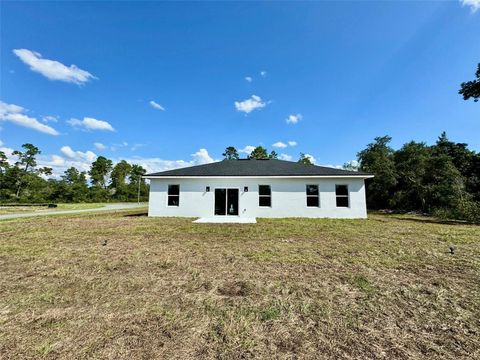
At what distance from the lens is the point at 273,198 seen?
13.7 meters

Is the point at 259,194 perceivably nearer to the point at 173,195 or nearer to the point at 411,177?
the point at 173,195

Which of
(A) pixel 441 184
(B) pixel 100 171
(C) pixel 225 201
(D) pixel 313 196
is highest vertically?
(B) pixel 100 171


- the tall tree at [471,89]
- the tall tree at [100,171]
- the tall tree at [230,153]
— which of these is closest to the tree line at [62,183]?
the tall tree at [100,171]

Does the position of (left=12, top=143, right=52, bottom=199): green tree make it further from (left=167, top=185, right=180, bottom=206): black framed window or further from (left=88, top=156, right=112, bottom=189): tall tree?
(left=167, top=185, right=180, bottom=206): black framed window

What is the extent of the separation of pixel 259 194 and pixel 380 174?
1496 centimetres

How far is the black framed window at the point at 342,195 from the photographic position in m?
13.6

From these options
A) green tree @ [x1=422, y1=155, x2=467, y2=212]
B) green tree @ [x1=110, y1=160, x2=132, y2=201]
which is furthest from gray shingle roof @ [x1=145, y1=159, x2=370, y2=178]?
green tree @ [x1=110, y1=160, x2=132, y2=201]

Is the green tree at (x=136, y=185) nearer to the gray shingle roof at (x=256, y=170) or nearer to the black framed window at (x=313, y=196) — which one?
the gray shingle roof at (x=256, y=170)

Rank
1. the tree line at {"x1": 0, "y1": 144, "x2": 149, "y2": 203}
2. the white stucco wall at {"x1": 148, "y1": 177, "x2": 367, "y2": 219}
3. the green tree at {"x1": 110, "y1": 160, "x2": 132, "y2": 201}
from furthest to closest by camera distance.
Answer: the green tree at {"x1": 110, "y1": 160, "x2": 132, "y2": 201}, the tree line at {"x1": 0, "y1": 144, "x2": 149, "y2": 203}, the white stucco wall at {"x1": 148, "y1": 177, "x2": 367, "y2": 219}

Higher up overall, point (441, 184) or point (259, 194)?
point (441, 184)

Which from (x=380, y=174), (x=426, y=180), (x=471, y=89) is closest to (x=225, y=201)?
(x=380, y=174)

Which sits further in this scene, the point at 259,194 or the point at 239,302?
the point at 259,194

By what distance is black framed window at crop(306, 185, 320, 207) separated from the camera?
13.6 meters

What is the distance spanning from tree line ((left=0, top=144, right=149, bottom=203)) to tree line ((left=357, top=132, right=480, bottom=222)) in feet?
98.6
